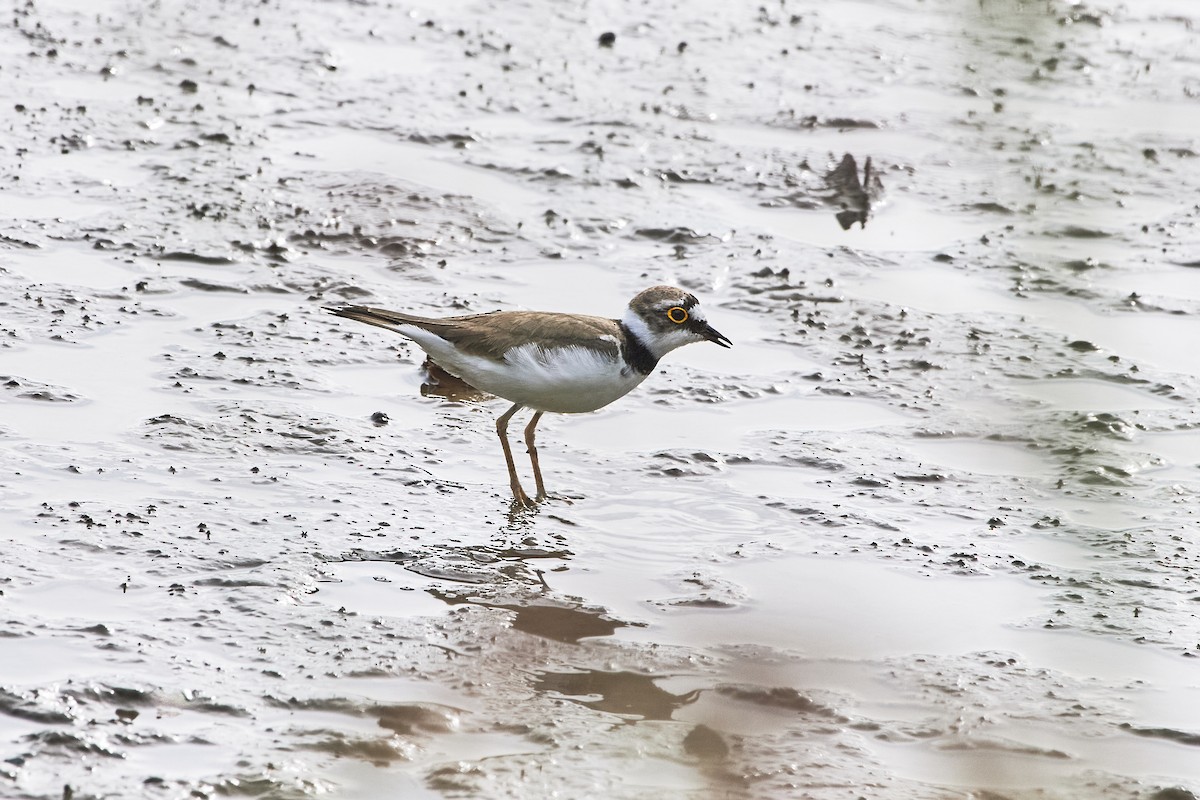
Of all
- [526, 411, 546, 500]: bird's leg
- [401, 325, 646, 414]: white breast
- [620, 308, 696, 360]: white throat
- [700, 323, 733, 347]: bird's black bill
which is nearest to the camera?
[401, 325, 646, 414]: white breast

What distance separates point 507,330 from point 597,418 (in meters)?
1.21

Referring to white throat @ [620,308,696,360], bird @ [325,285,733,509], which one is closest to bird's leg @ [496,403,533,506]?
bird @ [325,285,733,509]

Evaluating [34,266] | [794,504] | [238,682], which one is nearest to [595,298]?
[794,504]

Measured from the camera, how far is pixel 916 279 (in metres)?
9.59

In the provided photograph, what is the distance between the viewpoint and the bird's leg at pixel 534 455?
688cm

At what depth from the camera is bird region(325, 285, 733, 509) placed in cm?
678

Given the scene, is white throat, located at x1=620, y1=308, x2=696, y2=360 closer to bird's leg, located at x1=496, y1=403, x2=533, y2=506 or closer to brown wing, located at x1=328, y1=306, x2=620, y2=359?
brown wing, located at x1=328, y1=306, x2=620, y2=359

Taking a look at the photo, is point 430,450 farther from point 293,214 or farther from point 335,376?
point 293,214

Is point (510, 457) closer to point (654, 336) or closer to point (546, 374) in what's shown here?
point (546, 374)

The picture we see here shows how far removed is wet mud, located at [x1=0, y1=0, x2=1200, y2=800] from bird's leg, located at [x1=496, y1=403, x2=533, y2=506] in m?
0.15

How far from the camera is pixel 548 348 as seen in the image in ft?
22.3

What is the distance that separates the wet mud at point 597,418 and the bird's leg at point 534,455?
0.17 meters

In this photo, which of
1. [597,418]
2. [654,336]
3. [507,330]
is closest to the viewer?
[507,330]

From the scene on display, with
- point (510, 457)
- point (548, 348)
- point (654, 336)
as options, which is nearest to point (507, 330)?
point (548, 348)
